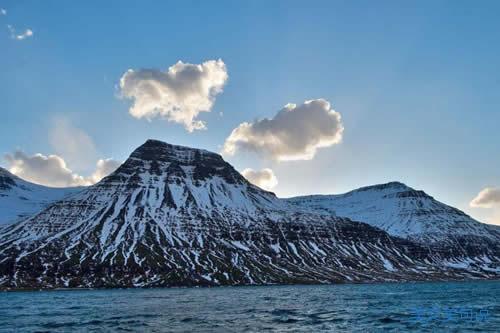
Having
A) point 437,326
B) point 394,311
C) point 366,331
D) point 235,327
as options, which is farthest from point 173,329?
point 394,311

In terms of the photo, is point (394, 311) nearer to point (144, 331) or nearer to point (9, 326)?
point (144, 331)

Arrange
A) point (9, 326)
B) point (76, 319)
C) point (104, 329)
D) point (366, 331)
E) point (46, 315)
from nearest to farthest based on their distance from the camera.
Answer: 1. point (366, 331)
2. point (104, 329)
3. point (9, 326)
4. point (76, 319)
5. point (46, 315)

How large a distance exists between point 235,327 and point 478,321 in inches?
1480

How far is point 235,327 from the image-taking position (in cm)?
7994

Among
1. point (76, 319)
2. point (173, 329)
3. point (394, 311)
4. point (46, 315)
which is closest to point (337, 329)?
point (173, 329)

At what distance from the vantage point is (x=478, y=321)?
82062 mm

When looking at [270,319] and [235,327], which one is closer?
[235,327]

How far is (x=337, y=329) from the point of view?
76.4 metres

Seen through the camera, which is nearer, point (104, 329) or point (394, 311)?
point (104, 329)

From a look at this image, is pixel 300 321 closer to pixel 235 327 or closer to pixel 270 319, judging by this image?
pixel 270 319

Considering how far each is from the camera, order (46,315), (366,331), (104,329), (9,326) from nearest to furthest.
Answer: (366,331)
(104,329)
(9,326)
(46,315)

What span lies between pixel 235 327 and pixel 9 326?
126 feet

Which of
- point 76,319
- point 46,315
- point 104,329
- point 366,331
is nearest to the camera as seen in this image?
point 366,331

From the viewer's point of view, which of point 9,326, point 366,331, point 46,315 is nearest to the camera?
point 366,331
